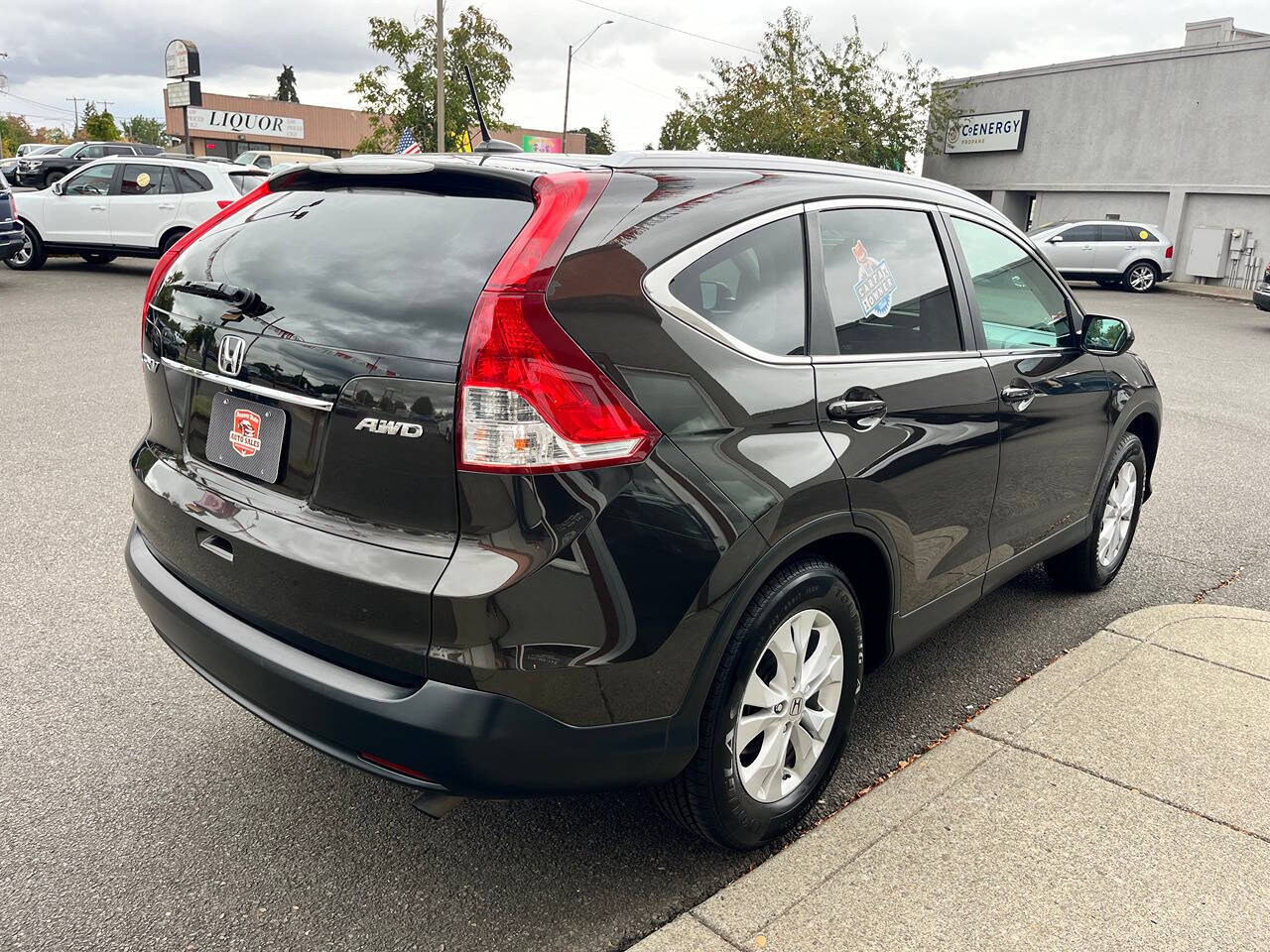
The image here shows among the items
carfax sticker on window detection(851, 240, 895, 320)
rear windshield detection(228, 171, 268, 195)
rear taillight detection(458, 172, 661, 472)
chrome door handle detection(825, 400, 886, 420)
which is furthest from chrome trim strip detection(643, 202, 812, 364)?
rear windshield detection(228, 171, 268, 195)

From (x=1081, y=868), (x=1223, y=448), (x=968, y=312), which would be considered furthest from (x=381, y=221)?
(x=1223, y=448)

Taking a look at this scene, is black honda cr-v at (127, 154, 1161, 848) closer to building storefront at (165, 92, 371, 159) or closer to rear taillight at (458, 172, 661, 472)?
rear taillight at (458, 172, 661, 472)

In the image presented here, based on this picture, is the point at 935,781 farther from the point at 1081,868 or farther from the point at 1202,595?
the point at 1202,595

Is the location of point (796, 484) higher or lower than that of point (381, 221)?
lower

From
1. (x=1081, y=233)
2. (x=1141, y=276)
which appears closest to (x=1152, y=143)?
(x=1141, y=276)

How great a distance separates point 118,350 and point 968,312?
9.00 m

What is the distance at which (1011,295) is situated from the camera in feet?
12.5

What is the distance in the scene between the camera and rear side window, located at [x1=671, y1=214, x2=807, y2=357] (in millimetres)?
2443

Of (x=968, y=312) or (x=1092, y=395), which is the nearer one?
(x=968, y=312)

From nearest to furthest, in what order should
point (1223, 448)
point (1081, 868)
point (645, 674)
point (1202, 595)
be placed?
point (645, 674), point (1081, 868), point (1202, 595), point (1223, 448)

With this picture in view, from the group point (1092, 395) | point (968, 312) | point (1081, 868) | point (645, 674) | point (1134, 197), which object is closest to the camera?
point (645, 674)

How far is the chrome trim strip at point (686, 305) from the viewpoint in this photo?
7.63 ft

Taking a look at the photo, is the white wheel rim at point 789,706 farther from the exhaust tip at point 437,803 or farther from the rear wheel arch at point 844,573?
the exhaust tip at point 437,803

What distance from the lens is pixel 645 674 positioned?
Result: 2270 mm
